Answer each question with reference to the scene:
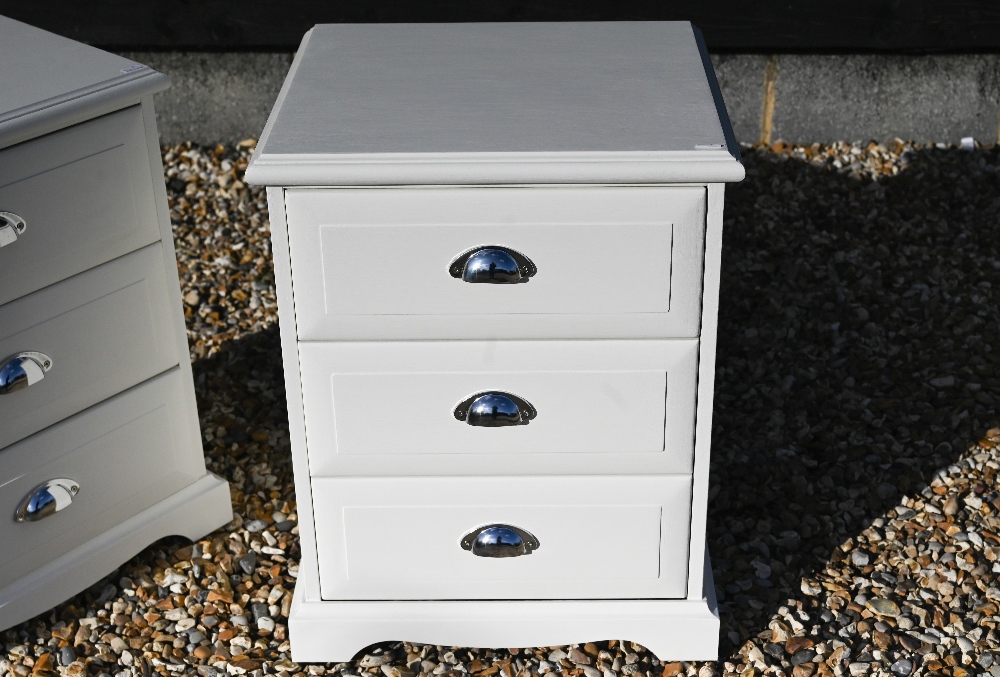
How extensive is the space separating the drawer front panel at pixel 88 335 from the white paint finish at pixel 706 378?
1064mm

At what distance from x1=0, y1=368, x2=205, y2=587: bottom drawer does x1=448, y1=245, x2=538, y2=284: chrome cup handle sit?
0.85m

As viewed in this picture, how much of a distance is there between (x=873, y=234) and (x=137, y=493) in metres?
2.31

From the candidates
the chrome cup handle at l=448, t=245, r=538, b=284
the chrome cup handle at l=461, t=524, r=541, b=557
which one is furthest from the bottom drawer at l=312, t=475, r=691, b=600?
the chrome cup handle at l=448, t=245, r=538, b=284

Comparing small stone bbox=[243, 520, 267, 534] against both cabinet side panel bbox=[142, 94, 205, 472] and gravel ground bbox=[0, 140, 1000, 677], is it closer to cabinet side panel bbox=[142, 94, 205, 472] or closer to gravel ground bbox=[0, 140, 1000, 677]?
gravel ground bbox=[0, 140, 1000, 677]

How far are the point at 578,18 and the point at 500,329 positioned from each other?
233cm

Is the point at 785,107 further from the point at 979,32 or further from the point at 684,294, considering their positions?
the point at 684,294

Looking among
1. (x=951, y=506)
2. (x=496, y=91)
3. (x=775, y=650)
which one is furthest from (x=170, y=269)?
(x=951, y=506)

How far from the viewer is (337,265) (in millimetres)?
1987

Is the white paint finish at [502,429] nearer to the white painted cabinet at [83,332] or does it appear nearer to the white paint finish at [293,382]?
the white paint finish at [293,382]

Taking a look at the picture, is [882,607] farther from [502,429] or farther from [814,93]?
[814,93]

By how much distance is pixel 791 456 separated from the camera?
2.94m

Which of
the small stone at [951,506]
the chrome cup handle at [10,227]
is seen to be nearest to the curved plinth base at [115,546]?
the chrome cup handle at [10,227]

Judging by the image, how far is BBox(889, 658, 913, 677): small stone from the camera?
2357 mm

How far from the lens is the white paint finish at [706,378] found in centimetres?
196
